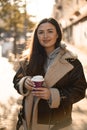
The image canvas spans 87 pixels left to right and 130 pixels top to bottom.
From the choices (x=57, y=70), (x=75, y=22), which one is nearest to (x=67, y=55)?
(x=57, y=70)

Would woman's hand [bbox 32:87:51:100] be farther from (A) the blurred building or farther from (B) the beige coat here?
(A) the blurred building

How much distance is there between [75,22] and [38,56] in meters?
34.2

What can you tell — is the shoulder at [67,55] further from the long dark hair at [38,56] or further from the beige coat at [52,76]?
the long dark hair at [38,56]

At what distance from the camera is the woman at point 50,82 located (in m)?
3.02

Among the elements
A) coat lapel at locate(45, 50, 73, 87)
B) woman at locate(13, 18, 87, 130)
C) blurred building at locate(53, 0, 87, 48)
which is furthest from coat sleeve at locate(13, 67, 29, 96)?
blurred building at locate(53, 0, 87, 48)

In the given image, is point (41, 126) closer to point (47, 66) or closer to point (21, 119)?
point (21, 119)

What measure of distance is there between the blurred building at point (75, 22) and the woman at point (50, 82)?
9606 mm

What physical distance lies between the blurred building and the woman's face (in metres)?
9.61

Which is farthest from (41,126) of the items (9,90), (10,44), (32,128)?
(10,44)

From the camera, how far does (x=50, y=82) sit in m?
3.04

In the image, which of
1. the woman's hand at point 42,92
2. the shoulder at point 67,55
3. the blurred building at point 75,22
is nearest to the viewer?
the woman's hand at point 42,92

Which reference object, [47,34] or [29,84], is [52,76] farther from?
[47,34]

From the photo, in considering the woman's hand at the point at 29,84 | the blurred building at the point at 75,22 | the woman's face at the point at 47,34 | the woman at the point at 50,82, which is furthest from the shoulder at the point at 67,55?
the blurred building at the point at 75,22

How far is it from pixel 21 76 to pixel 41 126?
46 centimetres
